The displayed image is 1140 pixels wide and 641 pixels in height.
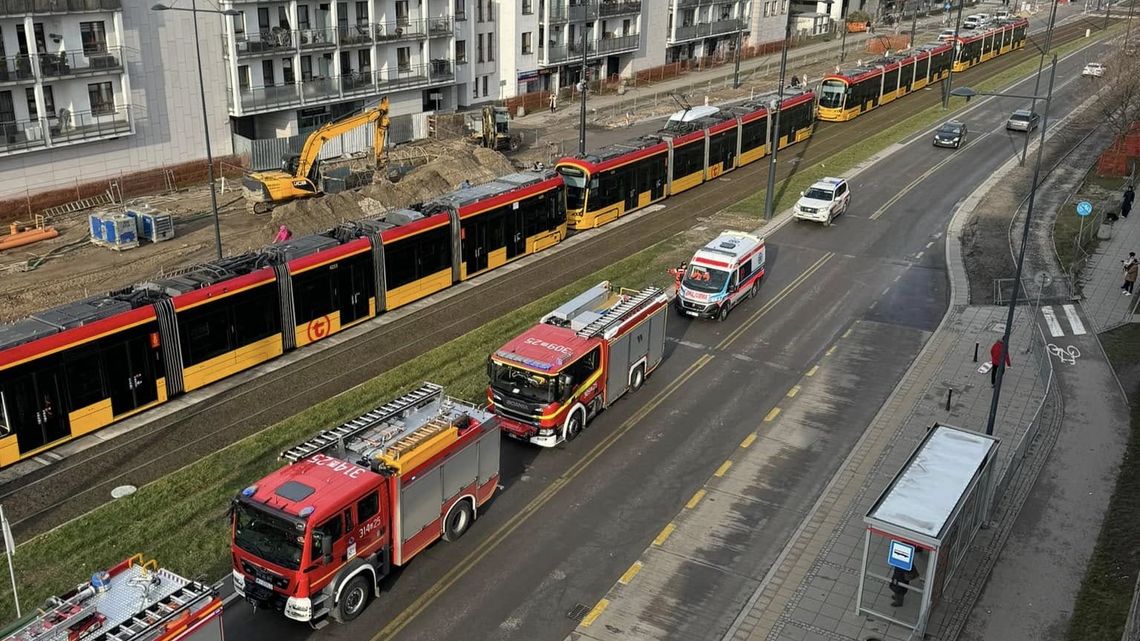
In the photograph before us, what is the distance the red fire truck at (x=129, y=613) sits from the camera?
14945 millimetres

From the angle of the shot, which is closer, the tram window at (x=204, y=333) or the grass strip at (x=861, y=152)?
the tram window at (x=204, y=333)

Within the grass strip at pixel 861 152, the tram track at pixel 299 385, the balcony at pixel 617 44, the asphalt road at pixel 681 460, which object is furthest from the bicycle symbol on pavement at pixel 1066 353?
the balcony at pixel 617 44

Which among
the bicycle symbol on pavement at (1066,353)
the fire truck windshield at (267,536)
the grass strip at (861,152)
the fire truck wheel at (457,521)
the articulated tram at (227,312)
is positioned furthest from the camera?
the grass strip at (861,152)

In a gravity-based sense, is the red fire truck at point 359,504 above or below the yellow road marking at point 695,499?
above

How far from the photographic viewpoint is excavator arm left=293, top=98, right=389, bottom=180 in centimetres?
4853

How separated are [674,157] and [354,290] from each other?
2270 centimetres

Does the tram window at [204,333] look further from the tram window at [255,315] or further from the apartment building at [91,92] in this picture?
the apartment building at [91,92]

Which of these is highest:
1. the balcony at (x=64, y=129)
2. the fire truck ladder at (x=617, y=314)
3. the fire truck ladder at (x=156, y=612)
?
the balcony at (x=64, y=129)

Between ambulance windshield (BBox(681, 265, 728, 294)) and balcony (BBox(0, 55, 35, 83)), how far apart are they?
33091 millimetres

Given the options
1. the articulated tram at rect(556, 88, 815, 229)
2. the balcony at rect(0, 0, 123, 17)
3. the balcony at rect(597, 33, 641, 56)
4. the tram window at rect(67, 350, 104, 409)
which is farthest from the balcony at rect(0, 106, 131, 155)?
the balcony at rect(597, 33, 641, 56)

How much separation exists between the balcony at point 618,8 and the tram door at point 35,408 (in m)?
62.7

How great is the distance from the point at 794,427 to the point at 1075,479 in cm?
721

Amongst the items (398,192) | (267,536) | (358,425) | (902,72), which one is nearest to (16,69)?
(398,192)

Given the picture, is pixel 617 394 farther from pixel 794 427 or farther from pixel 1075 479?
pixel 1075 479
